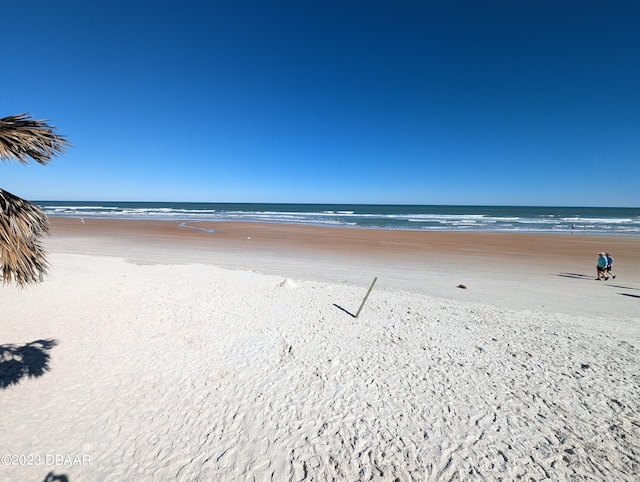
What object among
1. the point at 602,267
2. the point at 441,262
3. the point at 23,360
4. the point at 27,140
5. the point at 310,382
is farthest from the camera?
the point at 441,262

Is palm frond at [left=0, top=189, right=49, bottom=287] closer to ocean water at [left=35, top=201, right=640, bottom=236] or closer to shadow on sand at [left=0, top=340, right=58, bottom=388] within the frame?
shadow on sand at [left=0, top=340, right=58, bottom=388]

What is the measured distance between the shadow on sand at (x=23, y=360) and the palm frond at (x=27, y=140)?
4.71 metres

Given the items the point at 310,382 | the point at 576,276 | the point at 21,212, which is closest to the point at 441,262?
the point at 576,276

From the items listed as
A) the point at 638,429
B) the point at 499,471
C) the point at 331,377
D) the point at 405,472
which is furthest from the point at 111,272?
the point at 638,429

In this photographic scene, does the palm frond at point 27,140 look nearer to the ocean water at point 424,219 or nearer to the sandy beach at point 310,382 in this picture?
the sandy beach at point 310,382

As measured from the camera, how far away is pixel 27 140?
119 inches

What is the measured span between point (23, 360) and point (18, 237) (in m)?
4.71

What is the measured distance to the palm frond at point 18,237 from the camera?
2969 mm

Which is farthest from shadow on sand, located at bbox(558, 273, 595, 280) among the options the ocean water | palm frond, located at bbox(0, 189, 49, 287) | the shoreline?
the ocean water

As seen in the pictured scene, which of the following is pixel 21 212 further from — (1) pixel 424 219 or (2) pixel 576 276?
(1) pixel 424 219

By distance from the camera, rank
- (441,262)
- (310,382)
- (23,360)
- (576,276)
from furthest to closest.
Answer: (441,262) → (576,276) → (23,360) → (310,382)

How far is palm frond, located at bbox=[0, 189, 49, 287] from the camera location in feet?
9.74

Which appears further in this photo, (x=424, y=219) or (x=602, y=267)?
(x=424, y=219)

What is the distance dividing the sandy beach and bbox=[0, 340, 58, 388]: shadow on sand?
4 centimetres
